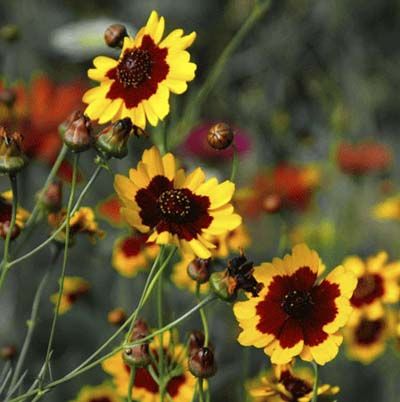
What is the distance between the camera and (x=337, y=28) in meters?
2.63

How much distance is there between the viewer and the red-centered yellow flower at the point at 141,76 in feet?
2.33

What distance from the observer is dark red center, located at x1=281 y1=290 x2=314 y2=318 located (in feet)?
2.28

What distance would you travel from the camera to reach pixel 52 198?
31.4 inches

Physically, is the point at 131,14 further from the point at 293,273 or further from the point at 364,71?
the point at 293,273

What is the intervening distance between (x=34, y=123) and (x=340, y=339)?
1.05 meters

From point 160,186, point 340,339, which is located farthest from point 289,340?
point 160,186

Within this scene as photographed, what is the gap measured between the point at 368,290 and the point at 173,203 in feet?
1.01

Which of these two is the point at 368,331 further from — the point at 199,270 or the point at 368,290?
the point at 199,270

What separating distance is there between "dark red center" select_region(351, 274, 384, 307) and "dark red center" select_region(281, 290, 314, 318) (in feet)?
0.82

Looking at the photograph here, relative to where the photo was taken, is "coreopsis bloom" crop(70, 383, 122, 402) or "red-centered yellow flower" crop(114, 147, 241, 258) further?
"coreopsis bloom" crop(70, 383, 122, 402)

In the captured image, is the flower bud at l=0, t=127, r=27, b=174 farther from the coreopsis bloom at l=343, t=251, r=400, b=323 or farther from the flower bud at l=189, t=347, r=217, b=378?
the coreopsis bloom at l=343, t=251, r=400, b=323

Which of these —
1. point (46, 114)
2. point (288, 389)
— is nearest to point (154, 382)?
point (288, 389)

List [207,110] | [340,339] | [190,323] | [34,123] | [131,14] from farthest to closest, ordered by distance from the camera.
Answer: [131,14] < [207,110] < [34,123] < [190,323] < [340,339]

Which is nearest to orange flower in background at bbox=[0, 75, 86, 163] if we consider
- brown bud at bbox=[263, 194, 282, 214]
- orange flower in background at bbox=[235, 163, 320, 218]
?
orange flower in background at bbox=[235, 163, 320, 218]
